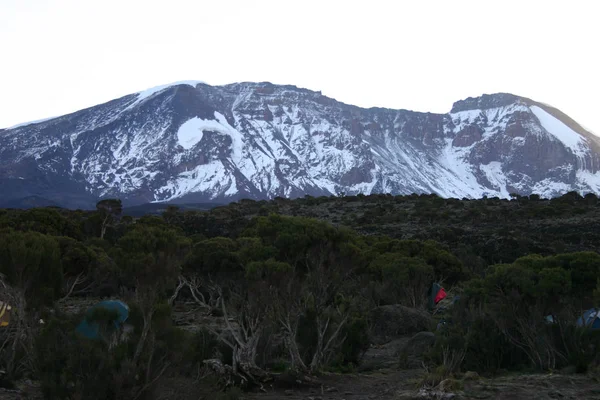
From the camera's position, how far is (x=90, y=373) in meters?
9.59

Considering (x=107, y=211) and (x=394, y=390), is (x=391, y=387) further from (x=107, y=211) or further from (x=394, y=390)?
(x=107, y=211)

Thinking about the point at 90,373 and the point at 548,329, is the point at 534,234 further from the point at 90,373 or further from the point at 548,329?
the point at 90,373

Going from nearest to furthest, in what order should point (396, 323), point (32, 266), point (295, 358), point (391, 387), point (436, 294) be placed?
point (32, 266)
point (391, 387)
point (295, 358)
point (396, 323)
point (436, 294)

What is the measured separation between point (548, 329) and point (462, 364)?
2231 millimetres

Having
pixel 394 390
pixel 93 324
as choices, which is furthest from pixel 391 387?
pixel 93 324

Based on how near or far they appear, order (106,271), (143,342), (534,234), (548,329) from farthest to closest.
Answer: (534,234)
(106,271)
(548,329)
(143,342)

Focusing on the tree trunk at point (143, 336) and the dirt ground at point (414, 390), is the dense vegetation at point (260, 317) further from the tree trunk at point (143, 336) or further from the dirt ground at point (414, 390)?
the dirt ground at point (414, 390)

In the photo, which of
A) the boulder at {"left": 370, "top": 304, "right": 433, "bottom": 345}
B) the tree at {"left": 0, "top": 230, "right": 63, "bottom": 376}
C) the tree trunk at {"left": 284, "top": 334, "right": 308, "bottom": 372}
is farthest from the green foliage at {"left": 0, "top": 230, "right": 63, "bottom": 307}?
the boulder at {"left": 370, "top": 304, "right": 433, "bottom": 345}

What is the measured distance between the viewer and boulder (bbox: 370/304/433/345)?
24.3m

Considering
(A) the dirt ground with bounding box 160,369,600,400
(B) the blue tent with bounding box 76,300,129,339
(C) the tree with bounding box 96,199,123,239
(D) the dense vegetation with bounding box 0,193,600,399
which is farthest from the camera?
(C) the tree with bounding box 96,199,123,239

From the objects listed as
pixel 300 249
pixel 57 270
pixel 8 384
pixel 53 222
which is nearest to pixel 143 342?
pixel 8 384

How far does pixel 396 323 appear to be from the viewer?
80.3 feet

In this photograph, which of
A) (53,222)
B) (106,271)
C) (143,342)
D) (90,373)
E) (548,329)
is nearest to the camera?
(90,373)

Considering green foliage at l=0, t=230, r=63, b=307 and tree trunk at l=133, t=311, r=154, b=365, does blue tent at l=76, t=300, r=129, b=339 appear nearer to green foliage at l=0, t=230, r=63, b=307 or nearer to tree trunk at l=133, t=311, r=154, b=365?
tree trunk at l=133, t=311, r=154, b=365
